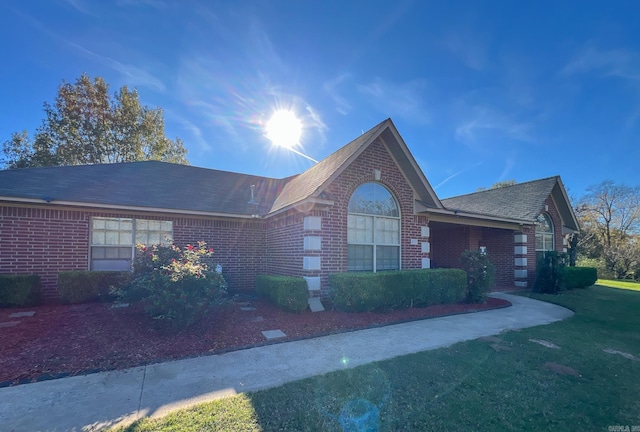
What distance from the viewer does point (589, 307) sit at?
10.3 metres

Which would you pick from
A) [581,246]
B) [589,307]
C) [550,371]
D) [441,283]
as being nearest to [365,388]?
[550,371]

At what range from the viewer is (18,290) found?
24.9 ft

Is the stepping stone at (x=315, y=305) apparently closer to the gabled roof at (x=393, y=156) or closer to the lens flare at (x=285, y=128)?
the gabled roof at (x=393, y=156)

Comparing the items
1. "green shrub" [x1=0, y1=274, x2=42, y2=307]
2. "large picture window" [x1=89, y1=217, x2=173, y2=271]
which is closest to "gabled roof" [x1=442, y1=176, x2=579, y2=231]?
"large picture window" [x1=89, y1=217, x2=173, y2=271]

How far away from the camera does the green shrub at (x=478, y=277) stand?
9940 millimetres

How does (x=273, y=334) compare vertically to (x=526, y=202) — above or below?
below

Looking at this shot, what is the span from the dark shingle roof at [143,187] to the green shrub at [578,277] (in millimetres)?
14664

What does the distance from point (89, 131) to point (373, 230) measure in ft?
77.8

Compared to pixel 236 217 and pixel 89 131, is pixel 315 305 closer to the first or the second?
pixel 236 217

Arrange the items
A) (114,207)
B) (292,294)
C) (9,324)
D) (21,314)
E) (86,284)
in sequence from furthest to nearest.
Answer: (114,207)
(86,284)
(292,294)
(21,314)
(9,324)

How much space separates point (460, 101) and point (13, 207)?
50.1ft

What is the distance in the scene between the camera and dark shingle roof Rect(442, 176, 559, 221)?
51.2 feet

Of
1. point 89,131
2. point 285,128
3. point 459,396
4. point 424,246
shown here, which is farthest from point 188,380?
point 89,131

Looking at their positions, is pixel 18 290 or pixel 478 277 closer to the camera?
pixel 18 290
